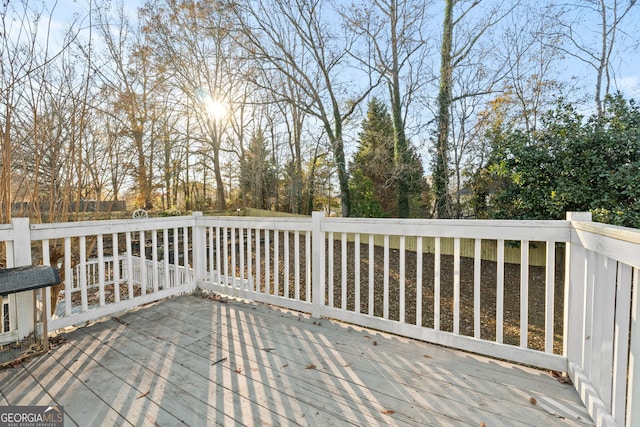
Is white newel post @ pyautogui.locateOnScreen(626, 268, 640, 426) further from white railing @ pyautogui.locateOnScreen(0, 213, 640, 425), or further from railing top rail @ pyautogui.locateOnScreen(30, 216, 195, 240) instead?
railing top rail @ pyautogui.locateOnScreen(30, 216, 195, 240)

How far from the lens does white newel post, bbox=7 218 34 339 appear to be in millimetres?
2211

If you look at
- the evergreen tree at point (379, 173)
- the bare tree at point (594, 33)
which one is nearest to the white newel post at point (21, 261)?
the evergreen tree at point (379, 173)

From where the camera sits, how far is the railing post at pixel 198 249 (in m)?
3.59

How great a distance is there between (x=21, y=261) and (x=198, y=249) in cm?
159

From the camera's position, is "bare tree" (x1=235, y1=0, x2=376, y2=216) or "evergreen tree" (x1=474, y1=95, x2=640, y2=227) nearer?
"evergreen tree" (x1=474, y1=95, x2=640, y2=227)

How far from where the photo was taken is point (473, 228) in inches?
82.1

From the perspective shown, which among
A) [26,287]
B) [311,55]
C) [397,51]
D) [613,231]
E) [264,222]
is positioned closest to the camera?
[613,231]

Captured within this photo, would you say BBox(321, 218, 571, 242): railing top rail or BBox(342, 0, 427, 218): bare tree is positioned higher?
BBox(342, 0, 427, 218): bare tree

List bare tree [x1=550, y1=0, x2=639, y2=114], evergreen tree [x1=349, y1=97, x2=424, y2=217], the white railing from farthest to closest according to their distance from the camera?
evergreen tree [x1=349, y1=97, x2=424, y2=217] → bare tree [x1=550, y1=0, x2=639, y2=114] → the white railing

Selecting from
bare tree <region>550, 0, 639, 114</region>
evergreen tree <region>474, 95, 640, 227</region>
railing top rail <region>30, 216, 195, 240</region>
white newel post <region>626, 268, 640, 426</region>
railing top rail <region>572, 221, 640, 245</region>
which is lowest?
white newel post <region>626, 268, 640, 426</region>

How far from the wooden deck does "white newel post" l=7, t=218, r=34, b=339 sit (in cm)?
31

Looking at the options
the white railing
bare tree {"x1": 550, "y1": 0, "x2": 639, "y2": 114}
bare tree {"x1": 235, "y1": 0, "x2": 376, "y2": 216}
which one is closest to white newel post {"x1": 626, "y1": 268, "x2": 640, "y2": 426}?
the white railing

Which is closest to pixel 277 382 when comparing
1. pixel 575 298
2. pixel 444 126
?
pixel 575 298

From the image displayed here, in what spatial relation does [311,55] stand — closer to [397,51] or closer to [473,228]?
[397,51]
